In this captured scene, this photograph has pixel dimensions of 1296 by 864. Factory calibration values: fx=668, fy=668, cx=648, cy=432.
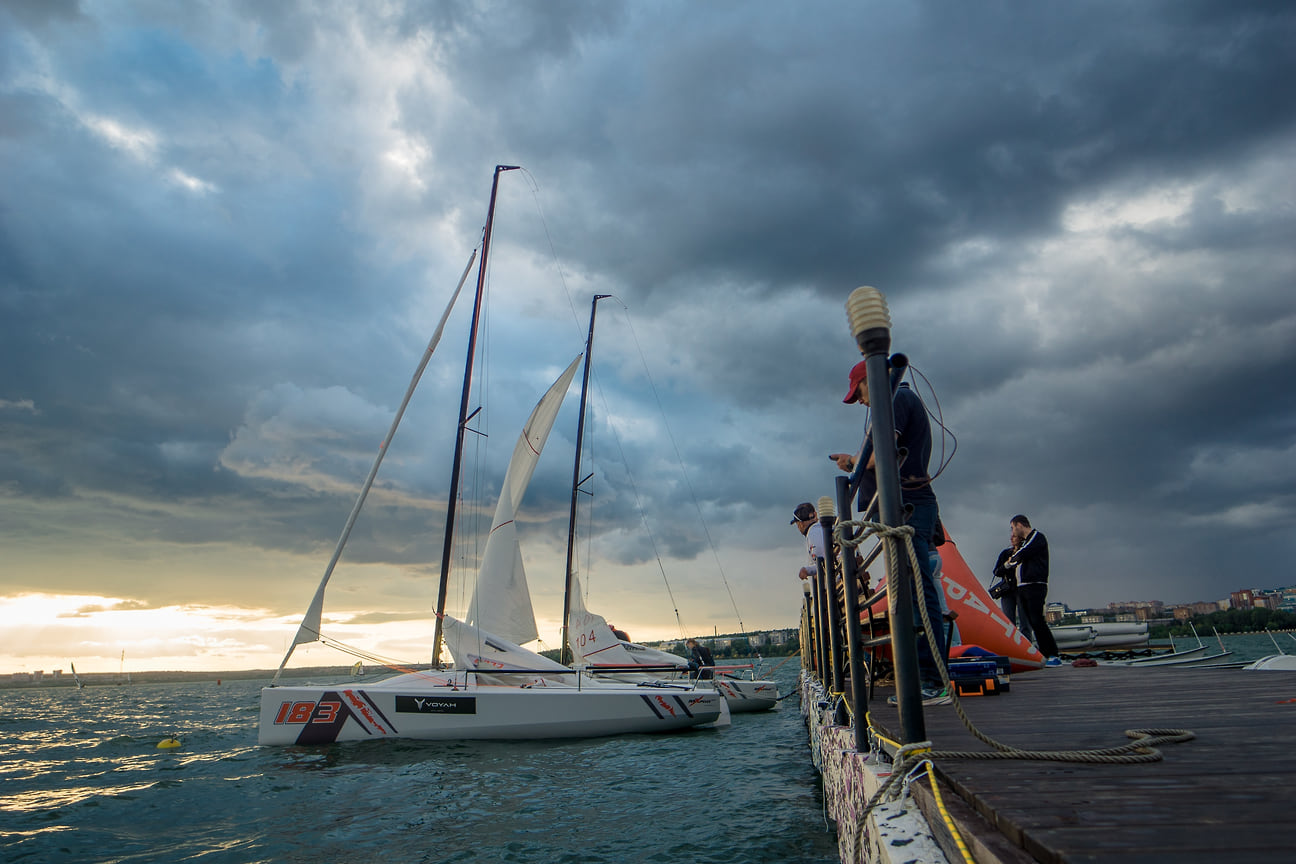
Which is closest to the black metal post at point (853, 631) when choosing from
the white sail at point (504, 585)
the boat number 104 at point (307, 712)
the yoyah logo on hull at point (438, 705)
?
the yoyah logo on hull at point (438, 705)

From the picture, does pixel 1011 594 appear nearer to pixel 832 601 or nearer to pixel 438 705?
pixel 832 601

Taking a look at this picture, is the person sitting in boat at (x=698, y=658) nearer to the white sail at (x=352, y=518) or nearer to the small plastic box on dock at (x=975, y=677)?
the white sail at (x=352, y=518)

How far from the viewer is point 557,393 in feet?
64.1

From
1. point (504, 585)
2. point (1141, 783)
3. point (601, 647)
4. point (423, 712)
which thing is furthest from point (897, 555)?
point (601, 647)

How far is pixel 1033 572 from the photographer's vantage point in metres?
9.27

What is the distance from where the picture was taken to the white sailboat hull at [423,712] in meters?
13.2

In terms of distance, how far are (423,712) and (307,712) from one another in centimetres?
233

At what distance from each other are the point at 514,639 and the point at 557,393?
274 inches

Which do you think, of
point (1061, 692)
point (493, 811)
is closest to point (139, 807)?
point (493, 811)

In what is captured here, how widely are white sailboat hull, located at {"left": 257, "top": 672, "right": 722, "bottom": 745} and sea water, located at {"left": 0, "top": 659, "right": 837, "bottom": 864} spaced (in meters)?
0.29

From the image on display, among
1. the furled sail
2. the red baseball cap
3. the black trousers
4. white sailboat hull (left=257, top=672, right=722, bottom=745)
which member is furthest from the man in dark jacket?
the furled sail

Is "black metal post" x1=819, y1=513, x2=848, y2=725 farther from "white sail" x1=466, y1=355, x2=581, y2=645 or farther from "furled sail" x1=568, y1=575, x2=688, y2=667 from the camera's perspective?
"furled sail" x1=568, y1=575, x2=688, y2=667

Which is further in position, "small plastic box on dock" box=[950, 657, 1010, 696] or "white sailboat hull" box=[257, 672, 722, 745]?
"white sailboat hull" box=[257, 672, 722, 745]

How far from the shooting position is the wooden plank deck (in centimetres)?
127
